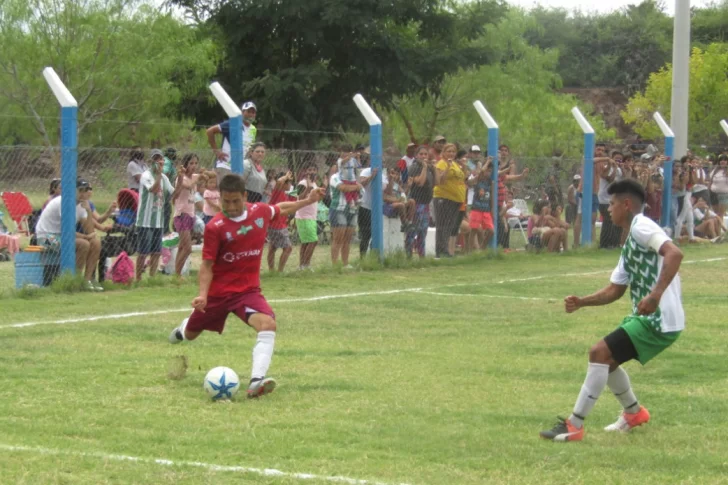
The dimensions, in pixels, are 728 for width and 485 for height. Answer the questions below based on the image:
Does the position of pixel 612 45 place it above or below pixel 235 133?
above

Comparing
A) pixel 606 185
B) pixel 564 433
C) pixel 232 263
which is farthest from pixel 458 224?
pixel 564 433

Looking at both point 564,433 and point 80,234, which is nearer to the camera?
point 564,433

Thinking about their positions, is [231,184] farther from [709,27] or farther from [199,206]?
[709,27]

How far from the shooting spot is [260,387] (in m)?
7.67

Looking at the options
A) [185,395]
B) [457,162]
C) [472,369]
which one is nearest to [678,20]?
[457,162]

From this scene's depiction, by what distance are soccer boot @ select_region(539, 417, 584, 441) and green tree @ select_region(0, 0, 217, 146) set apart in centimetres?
2856

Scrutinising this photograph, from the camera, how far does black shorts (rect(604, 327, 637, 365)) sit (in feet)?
21.7

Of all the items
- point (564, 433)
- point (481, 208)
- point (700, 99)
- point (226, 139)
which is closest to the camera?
point (564, 433)

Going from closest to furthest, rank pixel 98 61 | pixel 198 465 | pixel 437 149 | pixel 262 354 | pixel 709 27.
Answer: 1. pixel 198 465
2. pixel 262 354
3. pixel 437 149
4. pixel 98 61
5. pixel 709 27

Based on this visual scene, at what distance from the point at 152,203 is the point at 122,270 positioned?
90 centimetres

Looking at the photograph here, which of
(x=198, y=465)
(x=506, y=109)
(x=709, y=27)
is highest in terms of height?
(x=709, y=27)

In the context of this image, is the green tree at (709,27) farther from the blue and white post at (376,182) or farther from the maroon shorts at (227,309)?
the maroon shorts at (227,309)

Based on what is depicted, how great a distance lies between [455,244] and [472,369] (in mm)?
9731

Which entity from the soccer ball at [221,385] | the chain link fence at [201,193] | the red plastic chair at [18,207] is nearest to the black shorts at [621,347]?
the soccer ball at [221,385]
